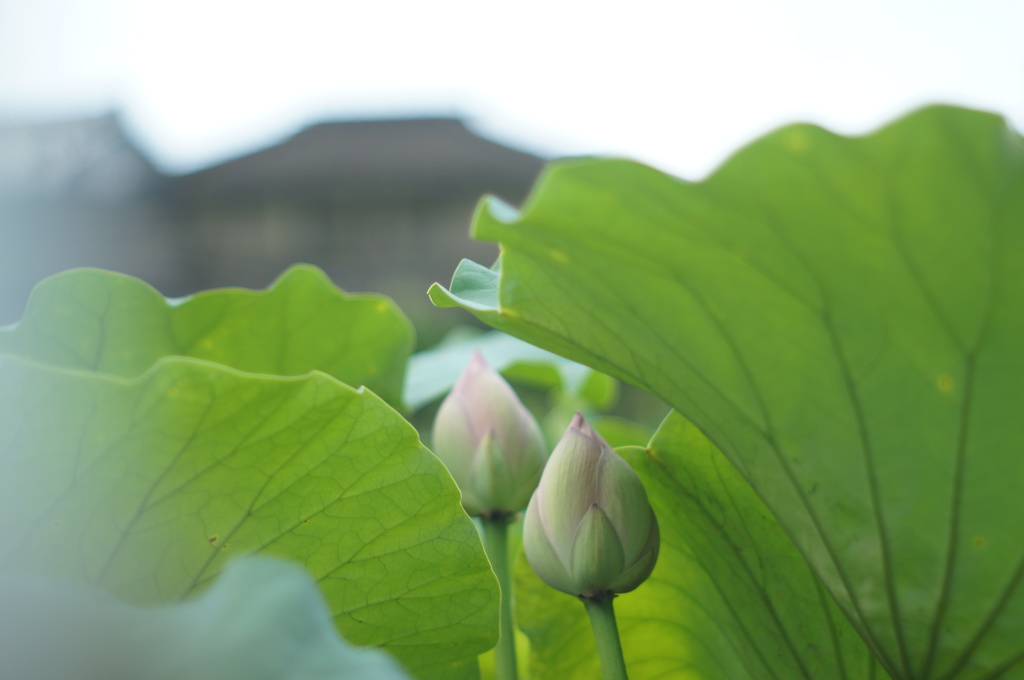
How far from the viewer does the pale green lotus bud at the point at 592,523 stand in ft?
0.95

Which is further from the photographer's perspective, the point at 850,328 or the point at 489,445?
the point at 489,445

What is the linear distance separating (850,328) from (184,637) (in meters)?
0.18

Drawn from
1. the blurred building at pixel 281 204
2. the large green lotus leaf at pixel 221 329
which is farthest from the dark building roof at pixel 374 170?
the large green lotus leaf at pixel 221 329

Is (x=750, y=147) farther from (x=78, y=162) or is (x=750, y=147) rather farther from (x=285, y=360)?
(x=78, y=162)

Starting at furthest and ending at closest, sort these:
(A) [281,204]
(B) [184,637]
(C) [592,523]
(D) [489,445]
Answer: (A) [281,204]
(D) [489,445]
(C) [592,523]
(B) [184,637]

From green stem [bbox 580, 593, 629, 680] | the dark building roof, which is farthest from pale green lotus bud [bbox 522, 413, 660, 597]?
the dark building roof

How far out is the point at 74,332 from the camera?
38 centimetres

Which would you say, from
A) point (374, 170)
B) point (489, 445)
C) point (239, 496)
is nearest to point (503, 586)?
point (489, 445)

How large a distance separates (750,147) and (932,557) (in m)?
0.14

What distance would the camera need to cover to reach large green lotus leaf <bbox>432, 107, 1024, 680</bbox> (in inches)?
7.7

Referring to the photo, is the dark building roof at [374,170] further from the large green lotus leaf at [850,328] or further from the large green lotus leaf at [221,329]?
the large green lotus leaf at [850,328]

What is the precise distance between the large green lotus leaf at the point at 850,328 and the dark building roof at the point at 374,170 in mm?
7421

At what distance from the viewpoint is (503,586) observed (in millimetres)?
394

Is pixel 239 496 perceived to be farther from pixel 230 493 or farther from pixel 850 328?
pixel 850 328
